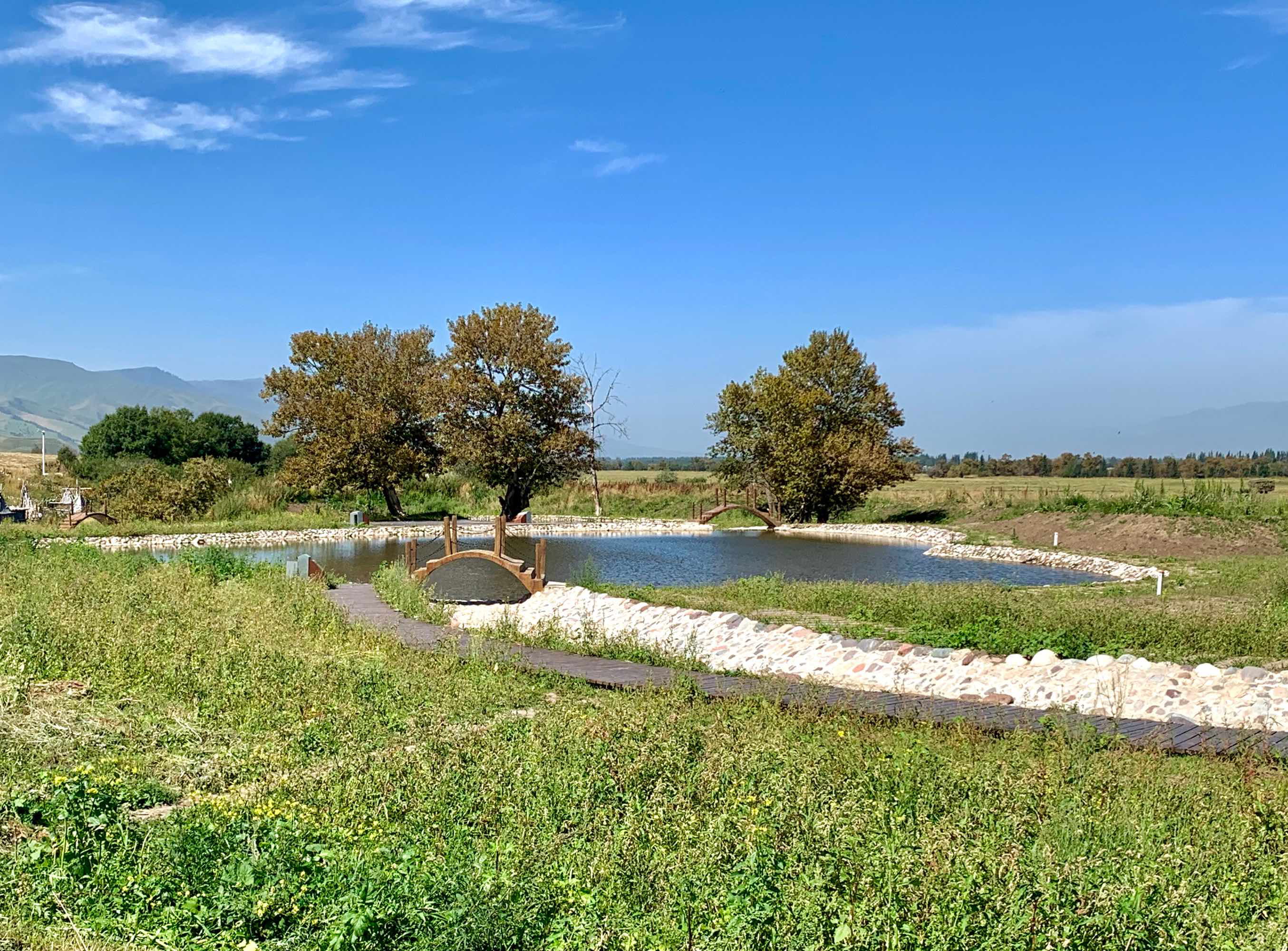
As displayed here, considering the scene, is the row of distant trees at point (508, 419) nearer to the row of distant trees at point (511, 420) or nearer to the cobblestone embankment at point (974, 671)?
the row of distant trees at point (511, 420)

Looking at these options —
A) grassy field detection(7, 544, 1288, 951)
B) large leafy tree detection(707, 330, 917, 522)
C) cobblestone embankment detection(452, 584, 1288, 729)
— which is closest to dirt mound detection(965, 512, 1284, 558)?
large leafy tree detection(707, 330, 917, 522)

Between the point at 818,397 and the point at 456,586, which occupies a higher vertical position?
the point at 818,397

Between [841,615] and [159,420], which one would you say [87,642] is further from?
[159,420]

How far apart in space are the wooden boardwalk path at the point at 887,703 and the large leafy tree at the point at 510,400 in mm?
25571

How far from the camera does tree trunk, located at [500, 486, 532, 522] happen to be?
127ft

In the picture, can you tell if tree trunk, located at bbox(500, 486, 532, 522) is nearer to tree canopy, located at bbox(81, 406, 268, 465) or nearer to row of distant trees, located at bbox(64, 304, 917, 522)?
row of distant trees, located at bbox(64, 304, 917, 522)

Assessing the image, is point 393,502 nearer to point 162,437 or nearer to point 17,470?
point 162,437

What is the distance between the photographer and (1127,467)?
7844 cm

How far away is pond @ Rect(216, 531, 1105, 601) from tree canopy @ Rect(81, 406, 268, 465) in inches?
991

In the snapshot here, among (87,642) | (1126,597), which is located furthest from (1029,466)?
(87,642)

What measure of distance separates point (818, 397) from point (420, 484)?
1725cm

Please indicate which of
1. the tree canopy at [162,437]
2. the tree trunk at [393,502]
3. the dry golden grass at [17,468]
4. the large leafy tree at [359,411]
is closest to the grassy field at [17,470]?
the dry golden grass at [17,468]

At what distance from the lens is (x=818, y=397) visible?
1624 inches

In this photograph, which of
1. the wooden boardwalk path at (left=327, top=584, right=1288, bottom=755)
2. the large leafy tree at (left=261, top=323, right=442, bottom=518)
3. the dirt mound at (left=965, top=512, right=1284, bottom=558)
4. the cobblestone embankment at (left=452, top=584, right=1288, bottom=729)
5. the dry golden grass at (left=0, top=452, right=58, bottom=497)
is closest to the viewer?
the wooden boardwalk path at (left=327, top=584, right=1288, bottom=755)
